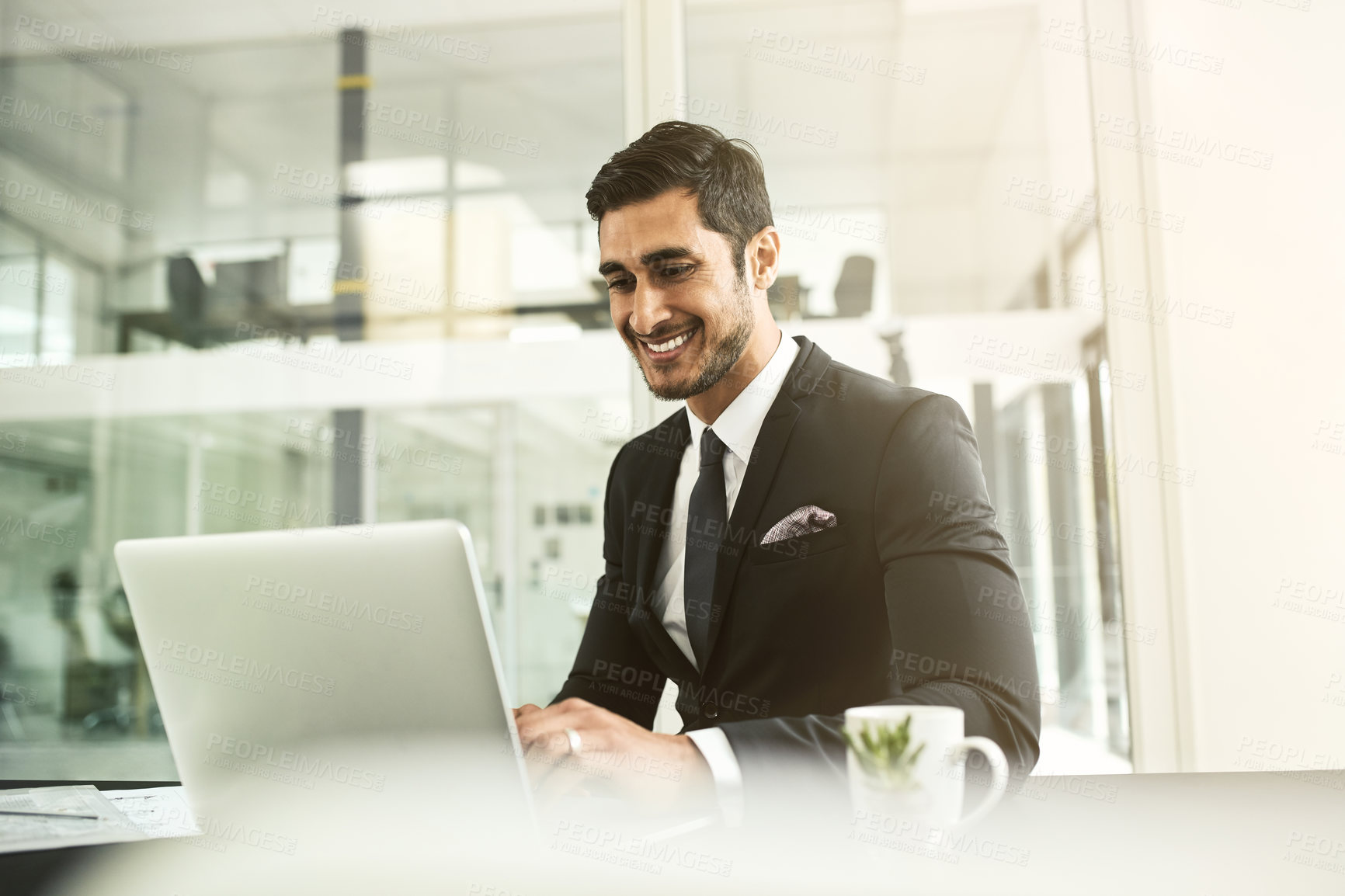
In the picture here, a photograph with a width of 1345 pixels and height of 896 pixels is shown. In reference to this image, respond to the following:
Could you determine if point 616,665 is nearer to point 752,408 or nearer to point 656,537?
point 656,537

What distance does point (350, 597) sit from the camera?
2.71 feet

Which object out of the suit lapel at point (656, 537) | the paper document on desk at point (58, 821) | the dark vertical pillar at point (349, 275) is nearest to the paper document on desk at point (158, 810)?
the paper document on desk at point (58, 821)

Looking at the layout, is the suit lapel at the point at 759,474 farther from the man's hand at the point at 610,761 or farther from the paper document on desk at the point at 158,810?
the paper document on desk at the point at 158,810

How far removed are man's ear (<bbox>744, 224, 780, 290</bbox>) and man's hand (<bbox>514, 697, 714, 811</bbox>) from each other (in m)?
0.96

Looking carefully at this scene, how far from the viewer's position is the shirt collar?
1.59 m

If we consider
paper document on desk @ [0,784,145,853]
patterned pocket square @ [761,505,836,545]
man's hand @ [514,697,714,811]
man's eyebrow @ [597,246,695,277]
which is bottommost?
paper document on desk @ [0,784,145,853]

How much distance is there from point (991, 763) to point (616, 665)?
0.93m

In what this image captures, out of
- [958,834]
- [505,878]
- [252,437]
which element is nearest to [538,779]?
[505,878]

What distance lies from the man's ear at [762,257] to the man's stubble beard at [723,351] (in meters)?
0.06

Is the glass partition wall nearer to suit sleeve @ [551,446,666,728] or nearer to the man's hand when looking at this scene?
suit sleeve @ [551,446,666,728]

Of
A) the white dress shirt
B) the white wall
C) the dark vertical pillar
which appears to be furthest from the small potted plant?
the dark vertical pillar

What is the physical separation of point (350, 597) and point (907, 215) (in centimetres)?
247

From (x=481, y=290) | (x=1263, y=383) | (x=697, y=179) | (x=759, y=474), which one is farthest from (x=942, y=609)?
(x=481, y=290)

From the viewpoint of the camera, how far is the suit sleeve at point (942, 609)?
0.96 metres
